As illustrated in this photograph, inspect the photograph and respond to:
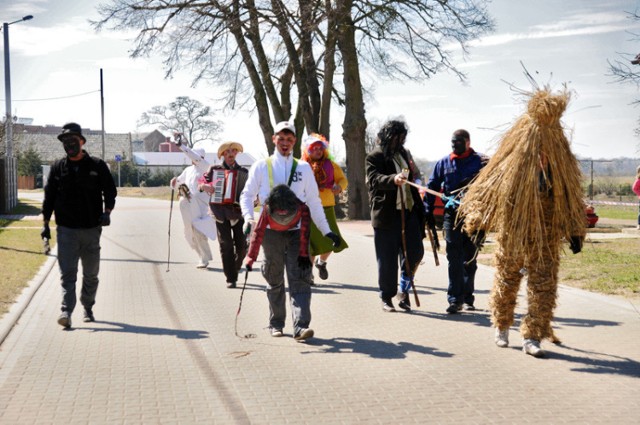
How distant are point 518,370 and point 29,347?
408 cm

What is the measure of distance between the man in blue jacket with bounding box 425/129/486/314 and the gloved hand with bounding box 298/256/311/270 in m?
1.75

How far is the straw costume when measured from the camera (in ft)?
22.2

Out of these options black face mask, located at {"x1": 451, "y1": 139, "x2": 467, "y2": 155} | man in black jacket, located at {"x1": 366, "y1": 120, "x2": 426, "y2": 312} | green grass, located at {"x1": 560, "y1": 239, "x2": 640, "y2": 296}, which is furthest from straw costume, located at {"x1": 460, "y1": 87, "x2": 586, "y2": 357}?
green grass, located at {"x1": 560, "y1": 239, "x2": 640, "y2": 296}

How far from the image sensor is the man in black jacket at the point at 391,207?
8938 mm

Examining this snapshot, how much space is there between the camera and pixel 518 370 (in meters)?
6.45

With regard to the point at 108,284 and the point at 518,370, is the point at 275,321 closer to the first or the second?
the point at 518,370

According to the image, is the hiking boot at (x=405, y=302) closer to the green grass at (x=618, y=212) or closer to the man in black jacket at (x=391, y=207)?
the man in black jacket at (x=391, y=207)

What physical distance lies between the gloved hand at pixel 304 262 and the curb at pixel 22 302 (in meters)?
2.72

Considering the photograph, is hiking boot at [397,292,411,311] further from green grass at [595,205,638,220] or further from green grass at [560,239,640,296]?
green grass at [595,205,638,220]

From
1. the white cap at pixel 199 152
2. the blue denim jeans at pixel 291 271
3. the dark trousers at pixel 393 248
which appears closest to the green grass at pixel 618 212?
the white cap at pixel 199 152

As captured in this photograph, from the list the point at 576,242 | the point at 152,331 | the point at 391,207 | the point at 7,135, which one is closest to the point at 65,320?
the point at 152,331

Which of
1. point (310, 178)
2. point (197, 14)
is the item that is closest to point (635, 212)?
point (197, 14)

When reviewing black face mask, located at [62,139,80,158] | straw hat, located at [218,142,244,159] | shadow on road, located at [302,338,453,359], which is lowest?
shadow on road, located at [302,338,453,359]

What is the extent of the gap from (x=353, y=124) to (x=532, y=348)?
70.7ft
